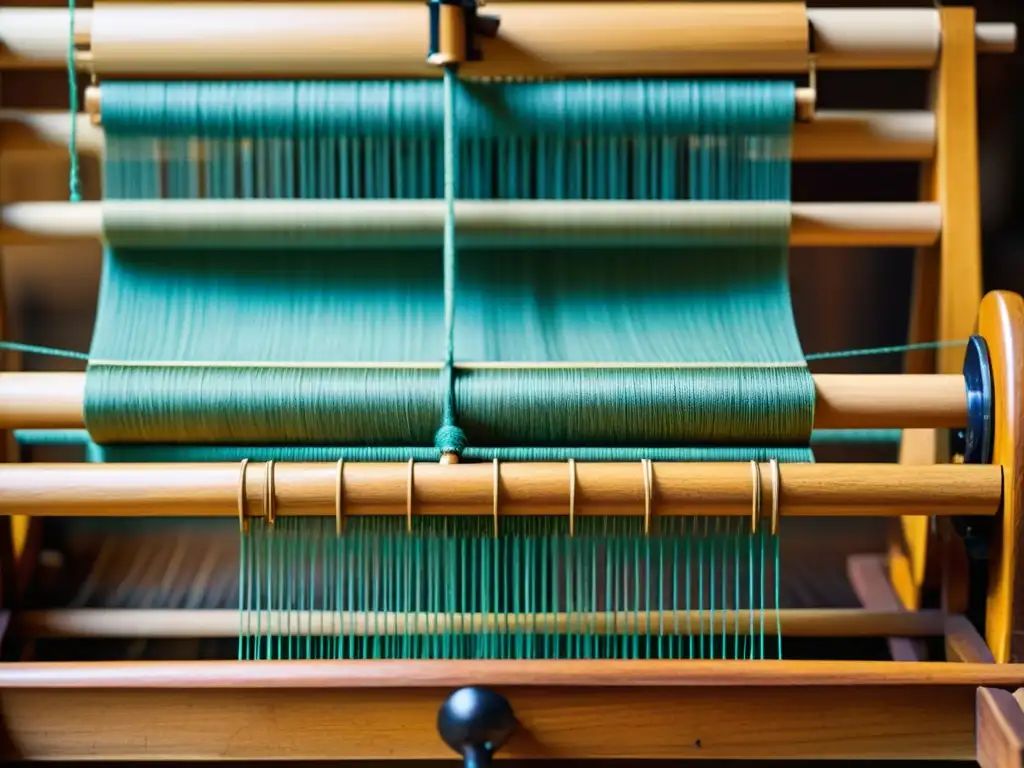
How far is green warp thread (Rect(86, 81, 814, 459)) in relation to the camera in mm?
917

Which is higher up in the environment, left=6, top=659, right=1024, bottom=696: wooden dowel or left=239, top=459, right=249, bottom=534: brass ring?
left=239, top=459, right=249, bottom=534: brass ring

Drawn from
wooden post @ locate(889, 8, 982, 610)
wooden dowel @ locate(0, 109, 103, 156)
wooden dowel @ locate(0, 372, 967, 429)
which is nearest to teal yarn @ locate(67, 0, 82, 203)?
wooden dowel @ locate(0, 109, 103, 156)

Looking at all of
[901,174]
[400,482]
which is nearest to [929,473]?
[400,482]

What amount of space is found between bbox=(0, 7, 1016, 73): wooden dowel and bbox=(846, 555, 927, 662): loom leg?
0.55 meters

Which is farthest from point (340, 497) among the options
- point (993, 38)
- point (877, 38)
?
point (993, 38)

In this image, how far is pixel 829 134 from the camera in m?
0.98

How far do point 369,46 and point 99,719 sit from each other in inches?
24.6

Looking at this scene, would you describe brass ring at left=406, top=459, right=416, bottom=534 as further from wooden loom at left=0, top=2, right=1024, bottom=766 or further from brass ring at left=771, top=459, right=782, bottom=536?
brass ring at left=771, top=459, right=782, bottom=536

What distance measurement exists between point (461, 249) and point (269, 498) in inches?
Answer: 12.4

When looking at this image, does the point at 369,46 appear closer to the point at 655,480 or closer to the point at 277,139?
the point at 277,139

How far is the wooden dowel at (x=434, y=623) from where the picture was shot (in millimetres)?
873

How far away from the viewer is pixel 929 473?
0.78m

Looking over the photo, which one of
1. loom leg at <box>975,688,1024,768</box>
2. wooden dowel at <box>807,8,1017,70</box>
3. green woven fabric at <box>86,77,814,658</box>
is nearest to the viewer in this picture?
loom leg at <box>975,688,1024,768</box>

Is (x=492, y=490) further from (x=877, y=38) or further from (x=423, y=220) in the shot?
(x=877, y=38)
